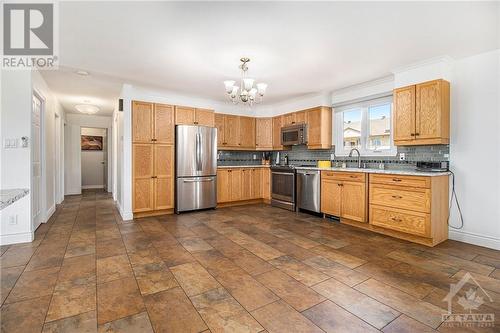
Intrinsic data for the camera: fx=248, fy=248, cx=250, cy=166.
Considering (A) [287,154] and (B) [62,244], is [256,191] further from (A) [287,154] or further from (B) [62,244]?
(B) [62,244]

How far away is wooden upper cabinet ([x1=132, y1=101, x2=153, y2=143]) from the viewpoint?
179 inches

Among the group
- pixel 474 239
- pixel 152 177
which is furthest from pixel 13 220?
pixel 474 239

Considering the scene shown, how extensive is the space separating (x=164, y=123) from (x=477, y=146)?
4.93 meters

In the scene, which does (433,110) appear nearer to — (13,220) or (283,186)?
(283,186)

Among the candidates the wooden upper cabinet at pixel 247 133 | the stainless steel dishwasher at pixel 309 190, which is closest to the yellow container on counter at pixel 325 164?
the stainless steel dishwasher at pixel 309 190

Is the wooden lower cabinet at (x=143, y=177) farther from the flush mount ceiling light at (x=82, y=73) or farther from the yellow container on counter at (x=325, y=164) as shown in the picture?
the yellow container on counter at (x=325, y=164)

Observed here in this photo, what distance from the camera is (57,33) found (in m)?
2.63

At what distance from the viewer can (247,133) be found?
20.7 ft

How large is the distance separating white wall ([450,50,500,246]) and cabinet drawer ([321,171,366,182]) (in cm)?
116

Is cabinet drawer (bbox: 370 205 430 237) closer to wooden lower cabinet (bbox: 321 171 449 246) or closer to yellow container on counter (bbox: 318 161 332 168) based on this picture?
wooden lower cabinet (bbox: 321 171 449 246)

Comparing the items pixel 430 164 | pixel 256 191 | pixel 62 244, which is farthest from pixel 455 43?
pixel 62 244

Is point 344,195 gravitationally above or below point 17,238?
above

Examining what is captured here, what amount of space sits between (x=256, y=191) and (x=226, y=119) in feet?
6.23

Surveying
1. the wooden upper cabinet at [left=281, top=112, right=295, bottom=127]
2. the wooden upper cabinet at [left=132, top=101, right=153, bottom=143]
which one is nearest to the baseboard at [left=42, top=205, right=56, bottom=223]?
the wooden upper cabinet at [left=132, top=101, right=153, bottom=143]
